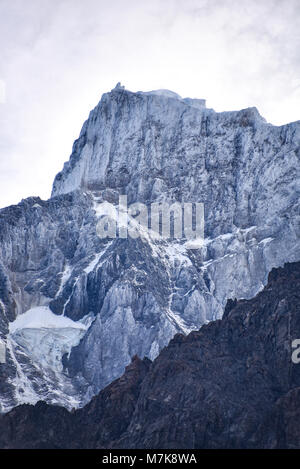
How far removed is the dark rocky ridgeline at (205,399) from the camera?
16938 centimetres

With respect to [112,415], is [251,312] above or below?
above

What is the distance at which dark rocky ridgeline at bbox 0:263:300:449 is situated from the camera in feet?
556

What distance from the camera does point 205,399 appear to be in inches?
6973

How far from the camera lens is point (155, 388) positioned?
602ft

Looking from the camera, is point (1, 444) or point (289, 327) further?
point (289, 327)

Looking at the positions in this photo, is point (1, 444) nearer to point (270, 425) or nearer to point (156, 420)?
point (156, 420)

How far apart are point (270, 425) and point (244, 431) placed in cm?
373

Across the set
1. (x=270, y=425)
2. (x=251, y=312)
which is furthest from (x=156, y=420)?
(x=251, y=312)

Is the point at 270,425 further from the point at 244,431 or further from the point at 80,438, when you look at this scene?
the point at 80,438

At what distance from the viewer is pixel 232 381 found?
182 metres

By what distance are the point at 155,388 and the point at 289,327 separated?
75.7 feet
